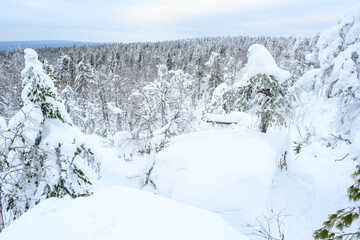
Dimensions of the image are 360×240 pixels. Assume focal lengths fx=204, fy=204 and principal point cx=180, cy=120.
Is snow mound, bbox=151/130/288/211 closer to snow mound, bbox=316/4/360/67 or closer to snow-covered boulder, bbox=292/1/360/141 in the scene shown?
snow-covered boulder, bbox=292/1/360/141

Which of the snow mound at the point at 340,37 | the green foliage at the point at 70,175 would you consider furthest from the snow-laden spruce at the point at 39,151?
the snow mound at the point at 340,37

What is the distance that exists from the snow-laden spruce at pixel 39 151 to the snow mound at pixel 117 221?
1.64 metres

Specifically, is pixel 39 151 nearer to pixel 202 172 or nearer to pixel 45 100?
pixel 45 100

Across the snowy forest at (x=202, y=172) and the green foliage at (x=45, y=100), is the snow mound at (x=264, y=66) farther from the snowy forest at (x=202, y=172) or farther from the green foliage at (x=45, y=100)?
the green foliage at (x=45, y=100)

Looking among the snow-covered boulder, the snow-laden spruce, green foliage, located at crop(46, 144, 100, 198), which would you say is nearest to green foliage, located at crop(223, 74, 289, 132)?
the snow-covered boulder

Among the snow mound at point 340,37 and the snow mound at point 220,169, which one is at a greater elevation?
the snow mound at point 340,37

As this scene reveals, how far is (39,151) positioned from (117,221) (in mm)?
3162

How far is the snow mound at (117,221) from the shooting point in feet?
10.6

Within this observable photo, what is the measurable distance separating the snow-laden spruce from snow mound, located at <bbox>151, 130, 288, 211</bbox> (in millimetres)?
3392

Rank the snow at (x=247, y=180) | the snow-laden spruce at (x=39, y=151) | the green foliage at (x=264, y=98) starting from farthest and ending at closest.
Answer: the green foliage at (x=264, y=98)
the snow at (x=247, y=180)
the snow-laden spruce at (x=39, y=151)

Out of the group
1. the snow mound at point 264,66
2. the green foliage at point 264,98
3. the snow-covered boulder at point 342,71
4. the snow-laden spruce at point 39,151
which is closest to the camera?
the snow-covered boulder at point 342,71

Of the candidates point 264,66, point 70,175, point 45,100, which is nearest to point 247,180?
point 264,66

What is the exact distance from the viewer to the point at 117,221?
3.45m

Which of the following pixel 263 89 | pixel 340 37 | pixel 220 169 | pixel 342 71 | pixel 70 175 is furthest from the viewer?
pixel 263 89
